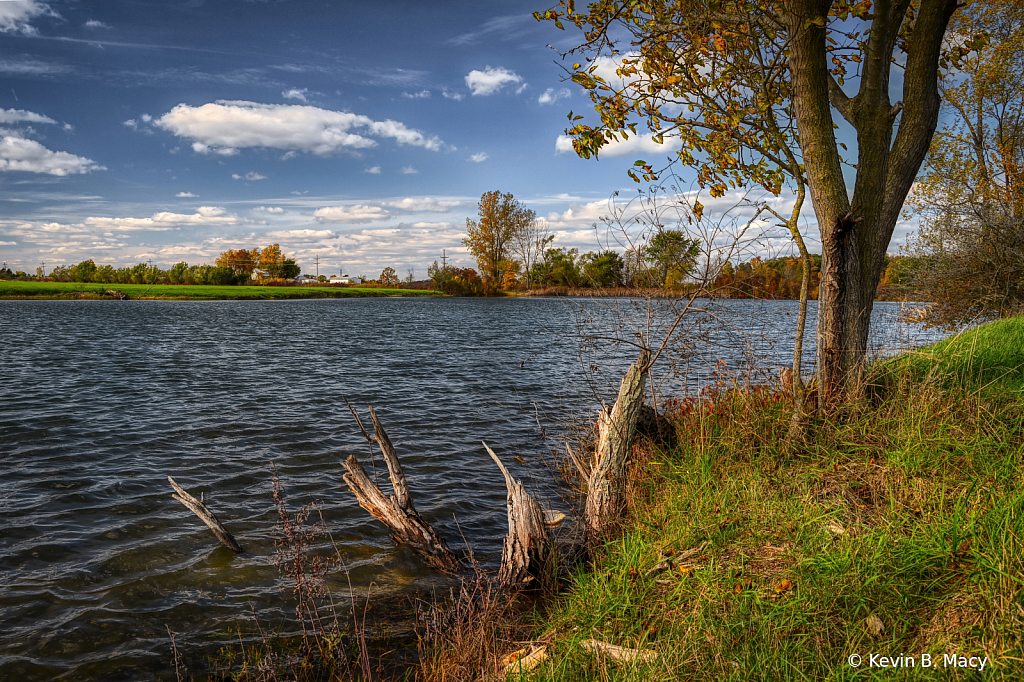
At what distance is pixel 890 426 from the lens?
18.7 ft

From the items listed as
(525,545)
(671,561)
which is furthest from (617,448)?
(671,561)

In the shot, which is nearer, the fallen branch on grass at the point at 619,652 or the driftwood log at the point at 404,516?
the fallen branch on grass at the point at 619,652

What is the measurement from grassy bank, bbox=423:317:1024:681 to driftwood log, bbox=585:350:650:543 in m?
0.29

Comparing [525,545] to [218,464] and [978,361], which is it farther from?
[978,361]

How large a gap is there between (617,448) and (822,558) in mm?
2736

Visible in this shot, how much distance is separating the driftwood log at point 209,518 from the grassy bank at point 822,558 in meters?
3.18

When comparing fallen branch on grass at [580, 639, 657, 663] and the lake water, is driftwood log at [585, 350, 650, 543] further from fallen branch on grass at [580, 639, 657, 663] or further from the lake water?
fallen branch on grass at [580, 639, 657, 663]

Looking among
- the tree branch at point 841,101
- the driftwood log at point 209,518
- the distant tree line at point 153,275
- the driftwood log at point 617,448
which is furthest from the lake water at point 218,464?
the distant tree line at point 153,275

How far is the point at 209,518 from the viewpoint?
6.18 meters

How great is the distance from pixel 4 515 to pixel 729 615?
973 centimetres

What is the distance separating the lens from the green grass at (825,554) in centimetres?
315

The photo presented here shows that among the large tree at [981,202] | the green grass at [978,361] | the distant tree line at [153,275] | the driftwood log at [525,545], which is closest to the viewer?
the driftwood log at [525,545]

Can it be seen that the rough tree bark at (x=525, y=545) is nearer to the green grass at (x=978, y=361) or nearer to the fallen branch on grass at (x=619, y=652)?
the fallen branch on grass at (x=619, y=652)

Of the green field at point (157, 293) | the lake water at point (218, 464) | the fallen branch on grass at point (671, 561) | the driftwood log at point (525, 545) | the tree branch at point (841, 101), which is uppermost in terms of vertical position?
the tree branch at point (841, 101)
